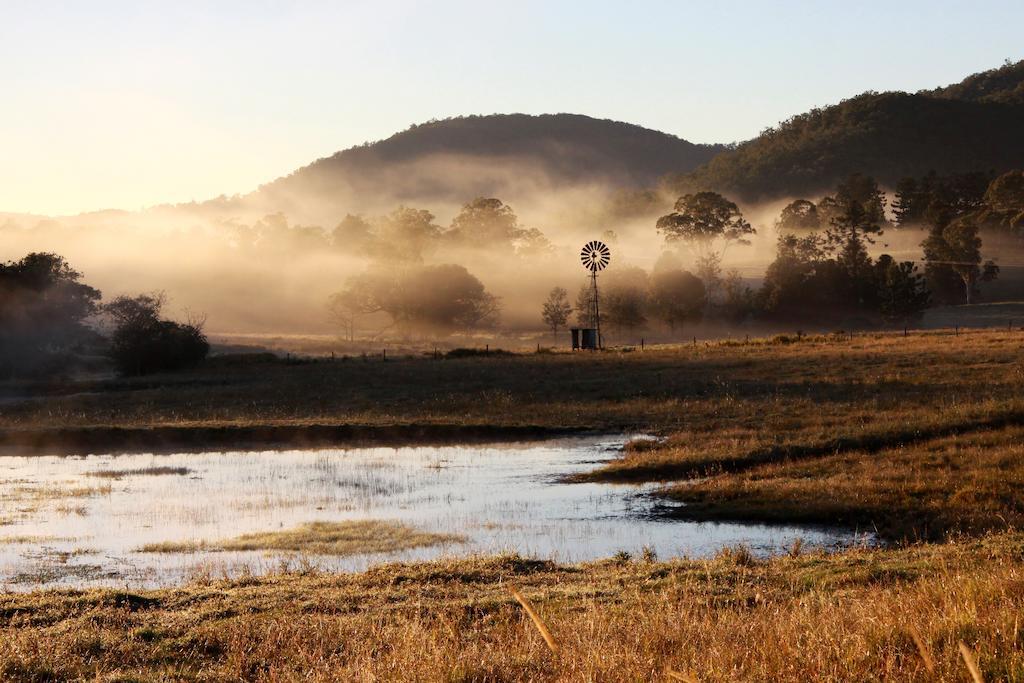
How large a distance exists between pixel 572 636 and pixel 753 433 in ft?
85.0

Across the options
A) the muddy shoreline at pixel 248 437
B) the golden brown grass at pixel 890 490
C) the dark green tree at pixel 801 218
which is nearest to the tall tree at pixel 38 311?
the muddy shoreline at pixel 248 437

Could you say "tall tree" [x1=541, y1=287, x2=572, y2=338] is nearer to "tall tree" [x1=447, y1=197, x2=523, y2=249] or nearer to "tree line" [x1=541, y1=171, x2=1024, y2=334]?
"tree line" [x1=541, y1=171, x2=1024, y2=334]

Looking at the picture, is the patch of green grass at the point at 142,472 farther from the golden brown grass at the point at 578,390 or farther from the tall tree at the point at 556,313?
Answer: the tall tree at the point at 556,313

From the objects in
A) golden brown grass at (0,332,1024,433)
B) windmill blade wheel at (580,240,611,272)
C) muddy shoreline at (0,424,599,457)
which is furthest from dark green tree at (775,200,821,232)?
muddy shoreline at (0,424,599,457)

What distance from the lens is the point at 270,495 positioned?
97.3ft

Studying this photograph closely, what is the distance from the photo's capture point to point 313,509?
2741 cm

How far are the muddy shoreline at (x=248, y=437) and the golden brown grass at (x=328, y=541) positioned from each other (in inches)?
636

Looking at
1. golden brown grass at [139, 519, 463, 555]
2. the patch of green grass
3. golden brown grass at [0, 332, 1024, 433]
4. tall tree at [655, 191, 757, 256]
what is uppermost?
tall tree at [655, 191, 757, 256]

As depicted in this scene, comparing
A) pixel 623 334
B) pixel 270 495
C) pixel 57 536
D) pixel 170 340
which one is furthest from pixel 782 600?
pixel 623 334

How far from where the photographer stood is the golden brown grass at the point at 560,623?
29.6 feet

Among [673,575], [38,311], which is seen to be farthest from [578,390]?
[38,311]

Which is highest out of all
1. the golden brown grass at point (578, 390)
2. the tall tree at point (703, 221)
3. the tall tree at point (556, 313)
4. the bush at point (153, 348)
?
the tall tree at point (703, 221)

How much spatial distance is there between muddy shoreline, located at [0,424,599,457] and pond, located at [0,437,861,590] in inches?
66.6

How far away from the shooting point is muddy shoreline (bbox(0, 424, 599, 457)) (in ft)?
134
